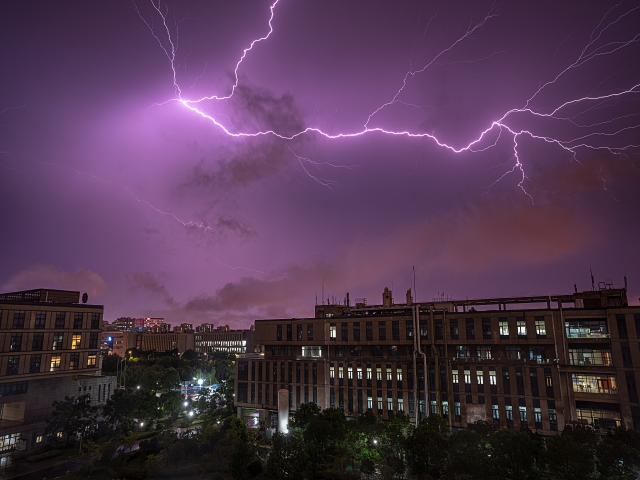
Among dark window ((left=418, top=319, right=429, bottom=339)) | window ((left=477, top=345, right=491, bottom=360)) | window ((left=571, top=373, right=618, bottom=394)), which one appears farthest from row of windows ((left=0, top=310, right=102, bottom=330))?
window ((left=571, top=373, right=618, bottom=394))

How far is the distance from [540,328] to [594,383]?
26.4 feet

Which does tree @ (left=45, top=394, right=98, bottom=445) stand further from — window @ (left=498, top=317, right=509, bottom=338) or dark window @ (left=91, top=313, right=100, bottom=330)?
window @ (left=498, top=317, right=509, bottom=338)

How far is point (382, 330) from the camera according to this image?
2399 inches

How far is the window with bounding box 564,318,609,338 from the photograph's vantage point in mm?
48938

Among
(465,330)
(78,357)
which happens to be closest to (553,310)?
(465,330)

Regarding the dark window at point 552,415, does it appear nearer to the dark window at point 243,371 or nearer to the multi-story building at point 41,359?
the dark window at point 243,371

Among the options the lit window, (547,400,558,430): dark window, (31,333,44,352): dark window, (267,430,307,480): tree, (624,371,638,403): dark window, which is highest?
(31,333,44,352): dark window

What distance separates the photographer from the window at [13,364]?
2046 inches

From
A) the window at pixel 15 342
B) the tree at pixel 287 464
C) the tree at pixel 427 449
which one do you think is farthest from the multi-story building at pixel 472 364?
the window at pixel 15 342

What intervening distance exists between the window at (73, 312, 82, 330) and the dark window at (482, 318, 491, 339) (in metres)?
57.8

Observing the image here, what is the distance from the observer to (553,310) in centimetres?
5122

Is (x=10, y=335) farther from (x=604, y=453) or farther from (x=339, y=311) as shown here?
(x=604, y=453)

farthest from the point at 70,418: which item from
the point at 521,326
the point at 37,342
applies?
the point at 521,326

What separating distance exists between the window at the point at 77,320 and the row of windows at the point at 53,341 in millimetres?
1151
